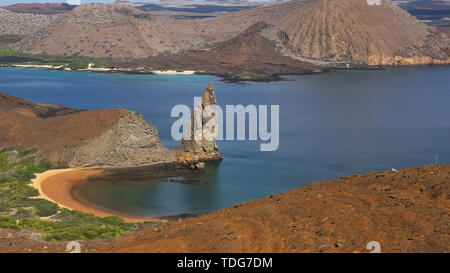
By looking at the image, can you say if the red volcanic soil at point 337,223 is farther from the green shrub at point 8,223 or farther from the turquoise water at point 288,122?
the turquoise water at point 288,122

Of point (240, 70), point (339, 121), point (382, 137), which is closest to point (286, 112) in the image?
point (339, 121)

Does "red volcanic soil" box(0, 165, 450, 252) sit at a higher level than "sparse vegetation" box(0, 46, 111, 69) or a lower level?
higher

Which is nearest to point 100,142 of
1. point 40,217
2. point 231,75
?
point 40,217

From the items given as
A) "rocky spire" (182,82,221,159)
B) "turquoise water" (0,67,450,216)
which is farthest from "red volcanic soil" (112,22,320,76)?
"rocky spire" (182,82,221,159)

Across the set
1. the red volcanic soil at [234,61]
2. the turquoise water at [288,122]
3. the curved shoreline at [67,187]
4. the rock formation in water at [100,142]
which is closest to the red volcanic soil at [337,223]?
the curved shoreline at [67,187]

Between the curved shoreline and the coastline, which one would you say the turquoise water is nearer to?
the curved shoreline

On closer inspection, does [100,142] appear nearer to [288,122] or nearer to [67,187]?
[67,187]
